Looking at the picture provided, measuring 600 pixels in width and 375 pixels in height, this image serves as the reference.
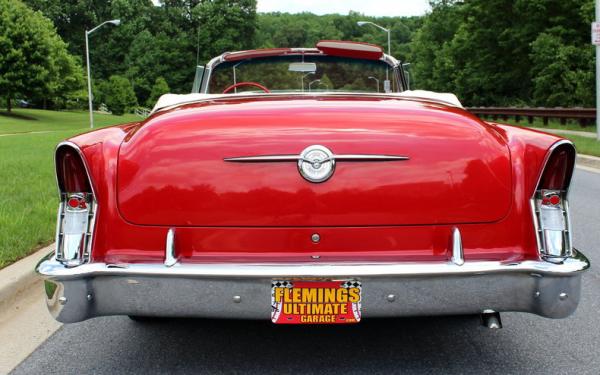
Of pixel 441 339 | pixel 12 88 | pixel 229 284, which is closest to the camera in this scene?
pixel 229 284

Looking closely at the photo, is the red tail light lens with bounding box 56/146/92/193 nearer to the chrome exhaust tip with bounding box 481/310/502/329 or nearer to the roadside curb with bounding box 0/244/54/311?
the roadside curb with bounding box 0/244/54/311

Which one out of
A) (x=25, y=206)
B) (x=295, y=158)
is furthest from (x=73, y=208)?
(x=25, y=206)

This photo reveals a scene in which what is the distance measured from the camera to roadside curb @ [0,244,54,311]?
4.31 m

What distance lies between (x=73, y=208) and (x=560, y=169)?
2.03 m

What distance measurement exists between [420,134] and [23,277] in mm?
2962

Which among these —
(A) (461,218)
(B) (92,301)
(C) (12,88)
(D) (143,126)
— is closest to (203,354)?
(B) (92,301)

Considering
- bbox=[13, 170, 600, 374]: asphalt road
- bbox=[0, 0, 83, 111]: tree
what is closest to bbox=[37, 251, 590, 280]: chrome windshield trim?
bbox=[13, 170, 600, 374]: asphalt road

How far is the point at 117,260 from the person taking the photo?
9.39ft

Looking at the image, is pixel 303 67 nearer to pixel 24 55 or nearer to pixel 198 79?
pixel 198 79

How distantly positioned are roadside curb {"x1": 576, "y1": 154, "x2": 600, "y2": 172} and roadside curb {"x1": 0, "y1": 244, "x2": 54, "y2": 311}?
11.0m

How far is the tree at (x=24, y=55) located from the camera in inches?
1861

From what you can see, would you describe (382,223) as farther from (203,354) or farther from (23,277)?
(23,277)

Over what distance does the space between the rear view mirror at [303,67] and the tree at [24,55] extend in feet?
150

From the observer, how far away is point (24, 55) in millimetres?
48219
